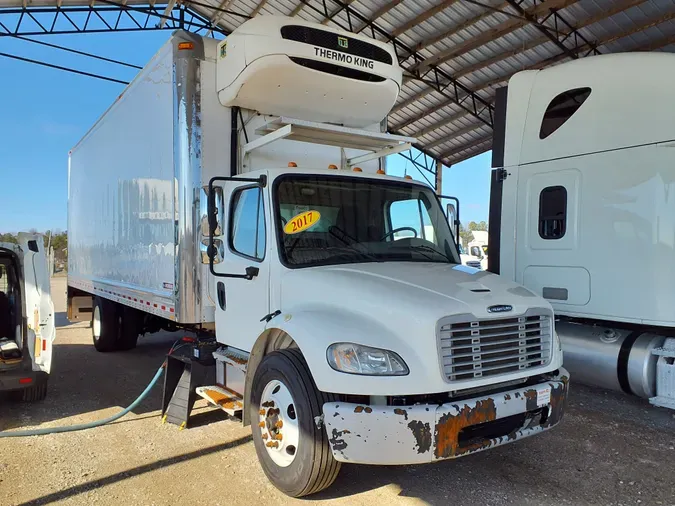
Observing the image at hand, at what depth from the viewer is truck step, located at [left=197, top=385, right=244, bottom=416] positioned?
4441 millimetres

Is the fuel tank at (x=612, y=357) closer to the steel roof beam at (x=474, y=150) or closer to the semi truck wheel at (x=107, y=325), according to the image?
the semi truck wheel at (x=107, y=325)

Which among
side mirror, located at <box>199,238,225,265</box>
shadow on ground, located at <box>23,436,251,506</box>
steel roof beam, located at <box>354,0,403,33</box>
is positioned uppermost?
steel roof beam, located at <box>354,0,403,33</box>

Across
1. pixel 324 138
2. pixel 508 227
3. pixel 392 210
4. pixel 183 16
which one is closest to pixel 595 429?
pixel 508 227

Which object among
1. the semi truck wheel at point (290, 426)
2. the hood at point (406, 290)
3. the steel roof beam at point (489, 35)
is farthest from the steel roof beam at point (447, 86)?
the semi truck wheel at point (290, 426)

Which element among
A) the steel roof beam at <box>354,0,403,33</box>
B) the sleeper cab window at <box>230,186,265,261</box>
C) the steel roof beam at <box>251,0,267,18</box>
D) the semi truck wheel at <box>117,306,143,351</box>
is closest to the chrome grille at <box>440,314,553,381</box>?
the sleeper cab window at <box>230,186,265,261</box>

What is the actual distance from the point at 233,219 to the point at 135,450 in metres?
2.16

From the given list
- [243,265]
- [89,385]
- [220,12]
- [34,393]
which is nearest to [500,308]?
[243,265]

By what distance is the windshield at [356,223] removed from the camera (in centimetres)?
417

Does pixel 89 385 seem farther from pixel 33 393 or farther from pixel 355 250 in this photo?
pixel 355 250

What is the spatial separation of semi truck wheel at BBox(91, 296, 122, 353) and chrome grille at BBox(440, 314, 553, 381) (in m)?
6.75

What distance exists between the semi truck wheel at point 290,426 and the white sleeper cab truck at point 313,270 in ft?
0.05

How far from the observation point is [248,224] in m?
4.53

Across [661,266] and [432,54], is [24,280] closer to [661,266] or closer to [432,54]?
[661,266]

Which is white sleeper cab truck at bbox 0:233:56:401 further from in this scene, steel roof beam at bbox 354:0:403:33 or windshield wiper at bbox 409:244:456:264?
steel roof beam at bbox 354:0:403:33
